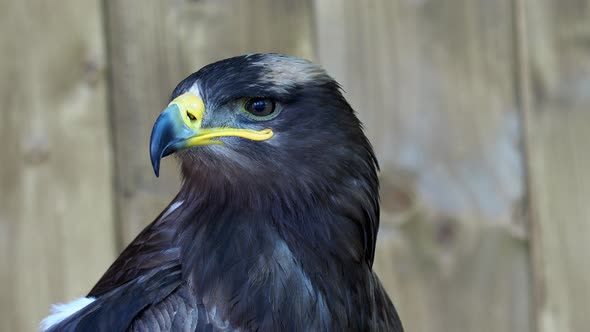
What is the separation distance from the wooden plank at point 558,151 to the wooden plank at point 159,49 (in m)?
0.62

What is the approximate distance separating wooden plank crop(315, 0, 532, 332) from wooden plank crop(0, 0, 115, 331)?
68 cm

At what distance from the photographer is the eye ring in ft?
6.40

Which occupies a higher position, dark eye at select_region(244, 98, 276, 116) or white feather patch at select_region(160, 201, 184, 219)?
dark eye at select_region(244, 98, 276, 116)

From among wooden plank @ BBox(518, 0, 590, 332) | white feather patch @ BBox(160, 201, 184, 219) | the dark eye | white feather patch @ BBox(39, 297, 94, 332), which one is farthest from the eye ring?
wooden plank @ BBox(518, 0, 590, 332)

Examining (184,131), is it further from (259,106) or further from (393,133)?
(393,133)

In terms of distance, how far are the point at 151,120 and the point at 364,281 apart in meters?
0.87

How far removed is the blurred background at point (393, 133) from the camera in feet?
8.77

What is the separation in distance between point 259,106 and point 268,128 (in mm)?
51

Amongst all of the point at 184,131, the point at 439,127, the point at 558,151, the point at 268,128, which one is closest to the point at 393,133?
the point at 439,127

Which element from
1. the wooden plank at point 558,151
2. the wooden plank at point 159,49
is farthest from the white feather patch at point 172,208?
the wooden plank at point 558,151

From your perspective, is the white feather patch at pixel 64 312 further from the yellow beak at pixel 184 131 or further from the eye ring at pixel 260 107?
the eye ring at pixel 260 107

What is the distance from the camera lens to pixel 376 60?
9.07ft

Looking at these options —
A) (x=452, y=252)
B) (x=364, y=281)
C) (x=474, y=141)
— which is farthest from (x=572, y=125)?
(x=364, y=281)

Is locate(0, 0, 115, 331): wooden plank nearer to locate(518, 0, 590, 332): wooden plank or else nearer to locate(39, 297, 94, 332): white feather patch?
locate(39, 297, 94, 332): white feather patch
